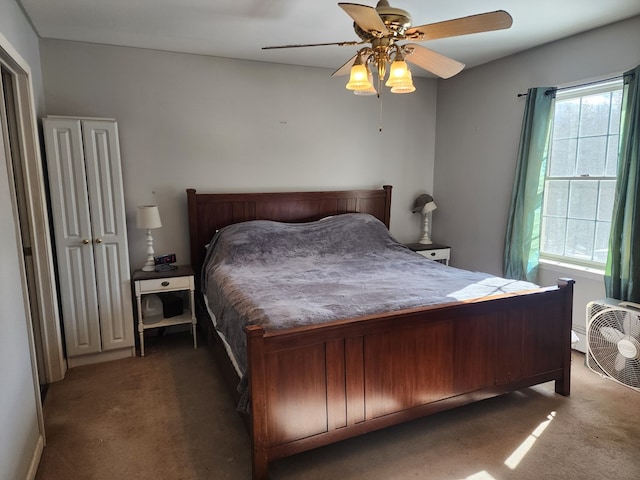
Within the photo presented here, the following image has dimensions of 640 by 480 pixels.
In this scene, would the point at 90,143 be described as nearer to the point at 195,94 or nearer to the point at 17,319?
the point at 195,94

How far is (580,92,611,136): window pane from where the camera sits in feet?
10.1

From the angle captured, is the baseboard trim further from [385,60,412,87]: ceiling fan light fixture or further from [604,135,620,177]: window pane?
[604,135,620,177]: window pane

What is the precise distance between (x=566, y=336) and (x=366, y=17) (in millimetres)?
2199

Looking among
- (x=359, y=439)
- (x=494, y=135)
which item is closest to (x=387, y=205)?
(x=494, y=135)

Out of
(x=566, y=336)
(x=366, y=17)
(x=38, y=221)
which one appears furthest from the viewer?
(x=38, y=221)

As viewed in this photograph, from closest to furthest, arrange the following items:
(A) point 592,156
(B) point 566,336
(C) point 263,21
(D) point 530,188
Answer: (B) point 566,336 → (C) point 263,21 → (A) point 592,156 → (D) point 530,188

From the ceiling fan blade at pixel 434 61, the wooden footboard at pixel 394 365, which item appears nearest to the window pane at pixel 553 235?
the wooden footboard at pixel 394 365

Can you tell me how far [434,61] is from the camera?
2314 mm

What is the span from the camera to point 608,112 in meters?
3.05

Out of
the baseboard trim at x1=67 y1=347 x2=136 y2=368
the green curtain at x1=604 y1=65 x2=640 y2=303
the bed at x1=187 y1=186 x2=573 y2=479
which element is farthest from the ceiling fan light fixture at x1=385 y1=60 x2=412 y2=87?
the baseboard trim at x1=67 y1=347 x2=136 y2=368

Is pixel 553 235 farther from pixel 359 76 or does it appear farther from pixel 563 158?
pixel 359 76

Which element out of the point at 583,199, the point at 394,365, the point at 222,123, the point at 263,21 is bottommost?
the point at 394,365

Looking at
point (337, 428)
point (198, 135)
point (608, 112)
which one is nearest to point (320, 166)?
point (198, 135)

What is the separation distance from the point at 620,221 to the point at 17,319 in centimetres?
369
